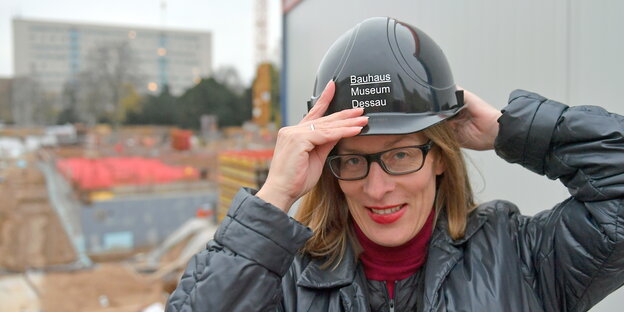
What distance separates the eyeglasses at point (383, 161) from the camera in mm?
1539

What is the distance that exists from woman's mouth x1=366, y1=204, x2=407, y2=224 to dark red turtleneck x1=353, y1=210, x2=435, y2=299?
11cm

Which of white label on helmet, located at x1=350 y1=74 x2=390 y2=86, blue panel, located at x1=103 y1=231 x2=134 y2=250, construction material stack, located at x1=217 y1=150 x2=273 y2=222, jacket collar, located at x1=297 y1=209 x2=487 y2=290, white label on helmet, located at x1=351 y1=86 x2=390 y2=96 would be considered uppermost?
white label on helmet, located at x1=350 y1=74 x2=390 y2=86

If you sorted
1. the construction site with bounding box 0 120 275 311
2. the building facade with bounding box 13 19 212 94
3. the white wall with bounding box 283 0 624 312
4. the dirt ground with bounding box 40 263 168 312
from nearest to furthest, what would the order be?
the white wall with bounding box 283 0 624 312
the dirt ground with bounding box 40 263 168 312
the construction site with bounding box 0 120 275 311
the building facade with bounding box 13 19 212 94

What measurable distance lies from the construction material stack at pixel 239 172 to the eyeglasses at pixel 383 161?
793cm

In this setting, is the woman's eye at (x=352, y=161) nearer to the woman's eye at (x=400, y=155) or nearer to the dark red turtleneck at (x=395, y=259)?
the woman's eye at (x=400, y=155)

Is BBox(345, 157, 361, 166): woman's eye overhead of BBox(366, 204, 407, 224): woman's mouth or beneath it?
overhead

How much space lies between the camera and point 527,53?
2.73m

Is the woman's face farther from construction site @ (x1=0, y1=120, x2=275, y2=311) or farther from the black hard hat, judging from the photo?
construction site @ (x1=0, y1=120, x2=275, y2=311)

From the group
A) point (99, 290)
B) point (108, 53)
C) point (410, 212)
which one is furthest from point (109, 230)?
point (108, 53)

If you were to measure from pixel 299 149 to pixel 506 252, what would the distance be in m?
0.71

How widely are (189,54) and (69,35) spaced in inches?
622

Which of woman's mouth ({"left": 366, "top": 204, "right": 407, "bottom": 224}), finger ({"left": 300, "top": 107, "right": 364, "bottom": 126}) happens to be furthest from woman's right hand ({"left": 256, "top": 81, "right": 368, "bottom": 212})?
woman's mouth ({"left": 366, "top": 204, "right": 407, "bottom": 224})

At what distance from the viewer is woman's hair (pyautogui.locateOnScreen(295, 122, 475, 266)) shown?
5.41 ft

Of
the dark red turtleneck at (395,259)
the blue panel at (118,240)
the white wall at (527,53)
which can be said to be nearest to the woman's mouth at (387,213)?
the dark red turtleneck at (395,259)
